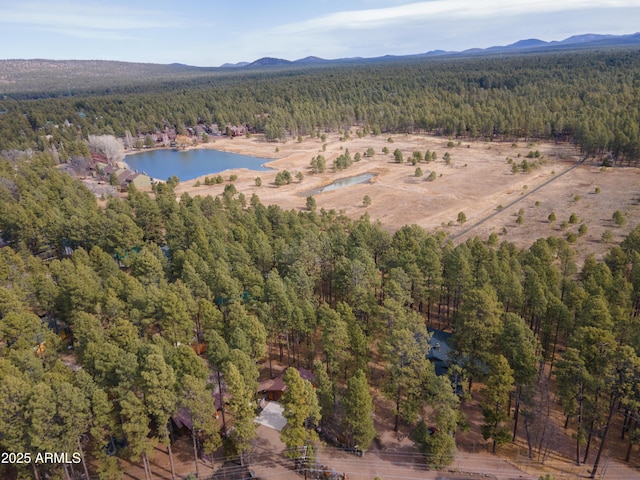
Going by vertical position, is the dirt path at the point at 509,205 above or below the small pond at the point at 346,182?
below

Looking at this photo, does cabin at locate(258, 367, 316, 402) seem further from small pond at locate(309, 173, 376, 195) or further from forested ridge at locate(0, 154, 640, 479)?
small pond at locate(309, 173, 376, 195)

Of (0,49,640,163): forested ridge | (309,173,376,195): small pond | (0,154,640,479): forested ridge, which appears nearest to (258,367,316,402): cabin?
(0,154,640,479): forested ridge

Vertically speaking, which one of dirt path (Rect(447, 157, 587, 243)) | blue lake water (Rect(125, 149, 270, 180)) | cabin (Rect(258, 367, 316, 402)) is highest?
blue lake water (Rect(125, 149, 270, 180))

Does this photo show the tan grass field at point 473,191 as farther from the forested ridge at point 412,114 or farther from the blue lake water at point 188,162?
the blue lake water at point 188,162

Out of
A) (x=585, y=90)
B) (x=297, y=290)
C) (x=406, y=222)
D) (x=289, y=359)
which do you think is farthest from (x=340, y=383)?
(x=585, y=90)

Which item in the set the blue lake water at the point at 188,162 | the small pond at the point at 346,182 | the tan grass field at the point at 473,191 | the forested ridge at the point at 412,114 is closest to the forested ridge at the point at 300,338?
the tan grass field at the point at 473,191

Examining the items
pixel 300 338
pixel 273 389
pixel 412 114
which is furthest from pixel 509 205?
pixel 412 114

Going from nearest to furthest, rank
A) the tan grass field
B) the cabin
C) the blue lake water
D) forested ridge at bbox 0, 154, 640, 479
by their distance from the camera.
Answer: forested ridge at bbox 0, 154, 640, 479
the cabin
the tan grass field
the blue lake water

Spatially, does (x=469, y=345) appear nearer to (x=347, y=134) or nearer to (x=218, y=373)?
(x=218, y=373)
